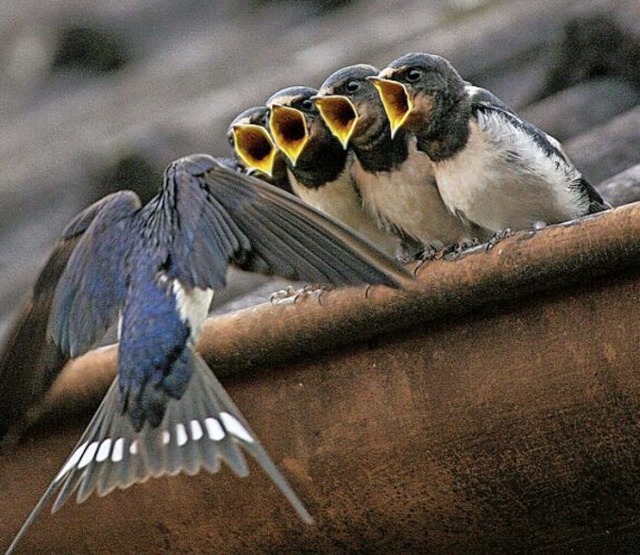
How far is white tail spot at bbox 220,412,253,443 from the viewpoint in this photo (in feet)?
6.31

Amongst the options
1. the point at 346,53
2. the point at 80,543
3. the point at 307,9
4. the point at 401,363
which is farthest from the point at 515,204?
the point at 307,9

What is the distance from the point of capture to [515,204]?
7.77 ft

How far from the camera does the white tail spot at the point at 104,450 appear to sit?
1987mm

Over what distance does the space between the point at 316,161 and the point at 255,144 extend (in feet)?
0.35

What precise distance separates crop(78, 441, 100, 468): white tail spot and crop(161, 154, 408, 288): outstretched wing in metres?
0.25

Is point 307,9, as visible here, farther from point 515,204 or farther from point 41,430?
point 41,430

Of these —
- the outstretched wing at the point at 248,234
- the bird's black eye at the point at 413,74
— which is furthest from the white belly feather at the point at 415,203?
the outstretched wing at the point at 248,234

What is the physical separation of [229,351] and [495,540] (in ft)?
1.16

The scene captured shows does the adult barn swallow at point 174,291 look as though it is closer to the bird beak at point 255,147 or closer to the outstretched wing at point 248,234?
the outstretched wing at point 248,234

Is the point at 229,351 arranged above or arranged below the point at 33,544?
above

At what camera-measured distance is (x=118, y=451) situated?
2.00 metres

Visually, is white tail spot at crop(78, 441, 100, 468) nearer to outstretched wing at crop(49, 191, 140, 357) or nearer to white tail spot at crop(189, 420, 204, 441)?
white tail spot at crop(189, 420, 204, 441)

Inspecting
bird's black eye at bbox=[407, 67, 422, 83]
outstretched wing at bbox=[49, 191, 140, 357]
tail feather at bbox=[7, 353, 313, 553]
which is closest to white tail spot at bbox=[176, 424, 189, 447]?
tail feather at bbox=[7, 353, 313, 553]

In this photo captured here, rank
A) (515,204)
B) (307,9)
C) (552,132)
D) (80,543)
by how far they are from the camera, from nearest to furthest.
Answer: (80,543), (515,204), (552,132), (307,9)
